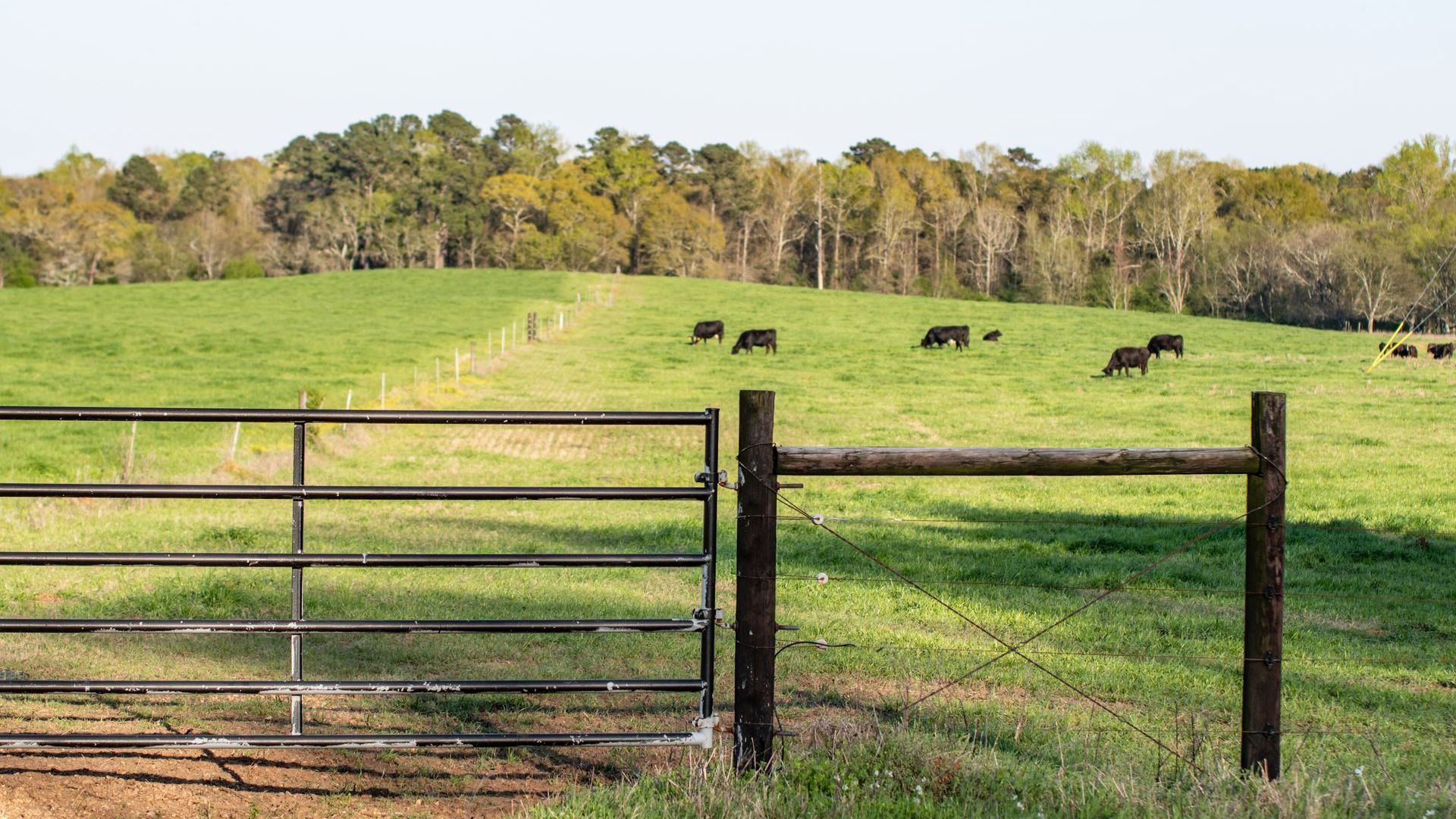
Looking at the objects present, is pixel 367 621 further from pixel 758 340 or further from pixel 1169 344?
pixel 1169 344

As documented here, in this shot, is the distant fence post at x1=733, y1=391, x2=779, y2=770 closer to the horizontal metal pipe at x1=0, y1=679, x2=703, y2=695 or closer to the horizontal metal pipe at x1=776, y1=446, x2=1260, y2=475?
the horizontal metal pipe at x1=776, y1=446, x2=1260, y2=475

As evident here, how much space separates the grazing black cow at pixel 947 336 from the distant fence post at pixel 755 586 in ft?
142

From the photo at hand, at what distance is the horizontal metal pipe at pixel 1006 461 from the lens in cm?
525

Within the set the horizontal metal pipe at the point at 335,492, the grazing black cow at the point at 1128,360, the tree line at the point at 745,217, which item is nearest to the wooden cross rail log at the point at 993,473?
the horizontal metal pipe at the point at 335,492

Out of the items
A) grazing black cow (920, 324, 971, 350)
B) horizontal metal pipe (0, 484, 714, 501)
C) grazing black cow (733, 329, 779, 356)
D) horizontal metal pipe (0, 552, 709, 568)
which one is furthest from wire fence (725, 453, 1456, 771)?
grazing black cow (920, 324, 971, 350)

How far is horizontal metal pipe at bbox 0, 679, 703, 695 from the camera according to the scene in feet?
17.6

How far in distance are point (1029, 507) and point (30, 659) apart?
12056 millimetres

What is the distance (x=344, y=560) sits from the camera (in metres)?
5.47

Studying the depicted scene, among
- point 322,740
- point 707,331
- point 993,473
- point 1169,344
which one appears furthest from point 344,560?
point 707,331

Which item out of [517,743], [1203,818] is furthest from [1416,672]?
[517,743]

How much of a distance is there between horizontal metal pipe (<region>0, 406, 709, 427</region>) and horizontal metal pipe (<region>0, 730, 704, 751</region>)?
132cm

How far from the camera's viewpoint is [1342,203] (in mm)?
102000

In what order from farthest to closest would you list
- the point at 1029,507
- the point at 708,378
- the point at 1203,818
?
the point at 708,378 < the point at 1029,507 < the point at 1203,818

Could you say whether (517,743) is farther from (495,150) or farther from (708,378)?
(495,150)
